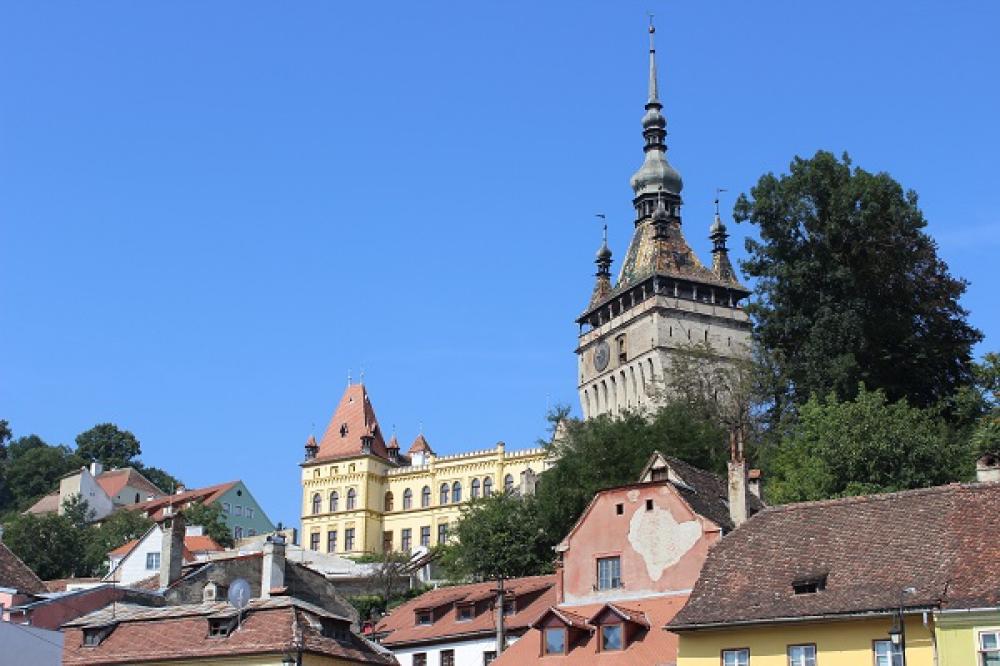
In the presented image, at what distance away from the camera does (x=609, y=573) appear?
4700 centimetres

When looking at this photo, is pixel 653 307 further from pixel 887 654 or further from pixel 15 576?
pixel 887 654

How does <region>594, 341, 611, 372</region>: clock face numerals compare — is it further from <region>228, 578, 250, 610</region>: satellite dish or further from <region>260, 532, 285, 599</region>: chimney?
<region>260, 532, 285, 599</region>: chimney

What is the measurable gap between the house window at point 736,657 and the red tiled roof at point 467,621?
54.5ft

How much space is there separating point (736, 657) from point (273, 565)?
23788mm

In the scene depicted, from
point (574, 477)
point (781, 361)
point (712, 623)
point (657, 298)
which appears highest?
point (657, 298)

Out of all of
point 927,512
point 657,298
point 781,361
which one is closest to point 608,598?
point 927,512

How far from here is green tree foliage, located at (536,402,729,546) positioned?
71.1 m

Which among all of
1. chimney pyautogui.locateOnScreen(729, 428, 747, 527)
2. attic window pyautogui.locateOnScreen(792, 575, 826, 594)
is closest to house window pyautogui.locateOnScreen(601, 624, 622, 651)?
chimney pyautogui.locateOnScreen(729, 428, 747, 527)

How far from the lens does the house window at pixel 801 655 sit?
117 ft

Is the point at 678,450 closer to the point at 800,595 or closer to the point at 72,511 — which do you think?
the point at 800,595

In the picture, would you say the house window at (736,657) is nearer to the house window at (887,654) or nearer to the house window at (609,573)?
the house window at (887,654)

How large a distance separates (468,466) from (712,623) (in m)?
102

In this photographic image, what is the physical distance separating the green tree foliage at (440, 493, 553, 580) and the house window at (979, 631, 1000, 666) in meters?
38.3

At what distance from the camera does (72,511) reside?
420ft
